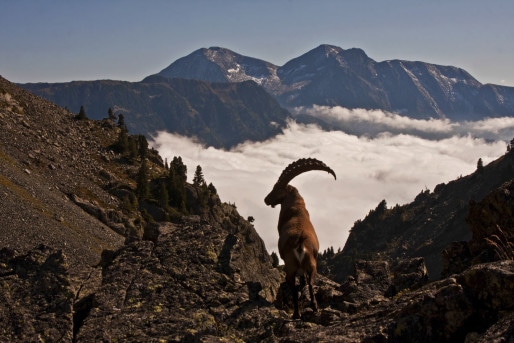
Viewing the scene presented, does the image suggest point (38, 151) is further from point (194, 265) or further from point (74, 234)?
point (194, 265)

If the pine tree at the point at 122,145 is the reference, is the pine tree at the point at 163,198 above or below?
below

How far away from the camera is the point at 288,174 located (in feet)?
81.3

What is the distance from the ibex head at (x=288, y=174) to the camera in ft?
78.5

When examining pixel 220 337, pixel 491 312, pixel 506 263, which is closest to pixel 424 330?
pixel 491 312

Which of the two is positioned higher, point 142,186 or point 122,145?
point 122,145

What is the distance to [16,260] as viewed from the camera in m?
14.4

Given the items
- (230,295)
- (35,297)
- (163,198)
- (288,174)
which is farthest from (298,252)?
(163,198)

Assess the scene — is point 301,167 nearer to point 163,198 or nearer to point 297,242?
point 297,242

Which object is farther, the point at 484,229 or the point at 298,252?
the point at 484,229

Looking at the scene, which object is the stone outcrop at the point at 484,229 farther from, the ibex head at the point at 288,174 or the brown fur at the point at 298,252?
the ibex head at the point at 288,174

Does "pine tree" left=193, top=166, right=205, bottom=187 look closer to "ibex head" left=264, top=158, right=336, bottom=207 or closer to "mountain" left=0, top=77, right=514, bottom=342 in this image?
"ibex head" left=264, top=158, right=336, bottom=207

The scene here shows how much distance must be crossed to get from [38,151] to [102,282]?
112 metres

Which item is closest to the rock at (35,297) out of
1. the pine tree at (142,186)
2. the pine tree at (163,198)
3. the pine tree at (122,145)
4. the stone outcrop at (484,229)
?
the stone outcrop at (484,229)

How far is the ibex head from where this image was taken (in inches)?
942
